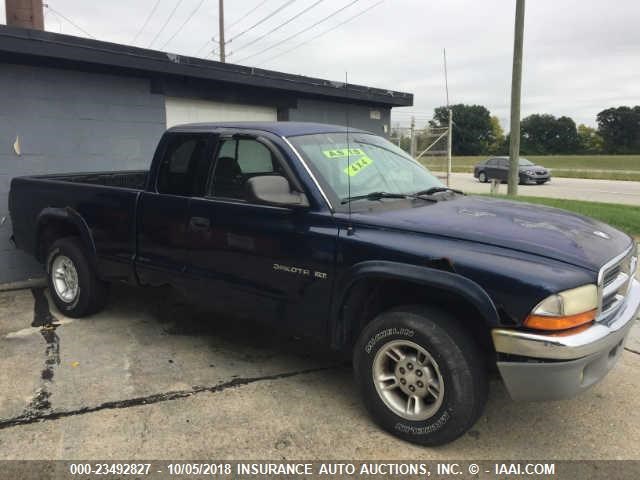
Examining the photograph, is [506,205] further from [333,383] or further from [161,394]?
[161,394]

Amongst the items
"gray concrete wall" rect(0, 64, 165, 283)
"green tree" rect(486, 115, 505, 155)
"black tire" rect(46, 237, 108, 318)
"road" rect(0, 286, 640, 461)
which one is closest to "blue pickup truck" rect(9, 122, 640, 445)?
"black tire" rect(46, 237, 108, 318)

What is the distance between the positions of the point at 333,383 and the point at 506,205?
1805 mm

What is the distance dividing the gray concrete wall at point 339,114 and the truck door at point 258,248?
17.3ft

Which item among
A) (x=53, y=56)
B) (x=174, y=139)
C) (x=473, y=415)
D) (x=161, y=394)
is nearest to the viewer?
(x=473, y=415)

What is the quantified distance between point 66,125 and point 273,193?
4.63 metres

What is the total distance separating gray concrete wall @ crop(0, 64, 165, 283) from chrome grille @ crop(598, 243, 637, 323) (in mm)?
6335

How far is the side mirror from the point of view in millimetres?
3367

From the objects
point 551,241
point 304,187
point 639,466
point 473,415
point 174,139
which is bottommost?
point 639,466

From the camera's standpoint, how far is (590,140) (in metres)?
85.6

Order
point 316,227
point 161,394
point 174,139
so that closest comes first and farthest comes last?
point 316,227, point 161,394, point 174,139

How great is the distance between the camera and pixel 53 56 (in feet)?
20.2

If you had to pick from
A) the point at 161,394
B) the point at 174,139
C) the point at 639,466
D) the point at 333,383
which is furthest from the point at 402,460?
the point at 174,139

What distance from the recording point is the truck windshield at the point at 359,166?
3605mm

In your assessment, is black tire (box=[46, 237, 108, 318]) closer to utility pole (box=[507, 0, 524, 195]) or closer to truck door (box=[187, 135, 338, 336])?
truck door (box=[187, 135, 338, 336])
